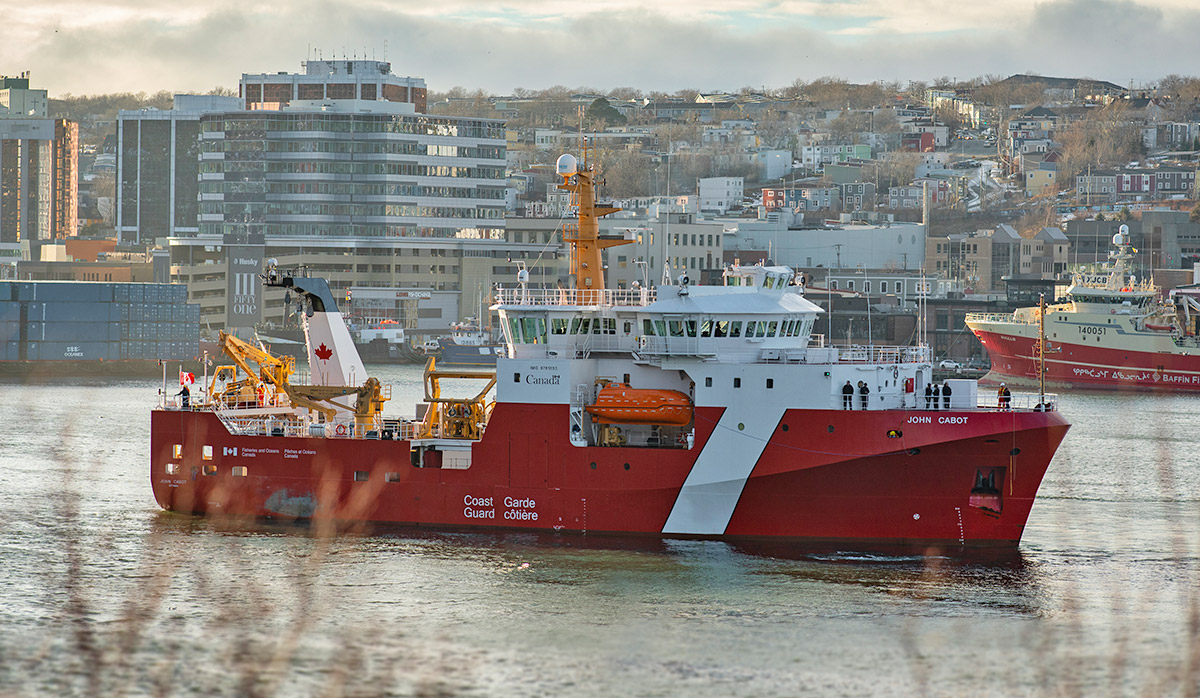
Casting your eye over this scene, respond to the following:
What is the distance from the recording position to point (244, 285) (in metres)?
116

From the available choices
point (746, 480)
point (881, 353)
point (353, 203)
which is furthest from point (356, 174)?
point (881, 353)

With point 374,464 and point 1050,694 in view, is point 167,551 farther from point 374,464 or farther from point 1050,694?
point 1050,694

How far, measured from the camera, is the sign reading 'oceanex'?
372 ft

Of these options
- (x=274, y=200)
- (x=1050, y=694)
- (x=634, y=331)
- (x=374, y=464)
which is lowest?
(x=1050, y=694)

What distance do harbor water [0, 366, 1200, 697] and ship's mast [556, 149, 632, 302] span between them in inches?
221

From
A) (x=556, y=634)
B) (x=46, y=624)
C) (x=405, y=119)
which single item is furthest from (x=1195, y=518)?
(x=405, y=119)

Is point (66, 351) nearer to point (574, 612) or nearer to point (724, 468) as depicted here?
point (724, 468)

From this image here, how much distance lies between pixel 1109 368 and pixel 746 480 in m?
55.0

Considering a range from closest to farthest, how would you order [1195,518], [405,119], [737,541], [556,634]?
[556,634] → [737,541] → [1195,518] → [405,119]

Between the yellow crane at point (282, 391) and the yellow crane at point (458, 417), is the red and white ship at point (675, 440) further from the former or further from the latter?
the yellow crane at point (282, 391)

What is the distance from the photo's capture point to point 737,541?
1251 inches

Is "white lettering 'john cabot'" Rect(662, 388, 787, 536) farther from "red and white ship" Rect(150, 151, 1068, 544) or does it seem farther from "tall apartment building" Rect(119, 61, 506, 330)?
"tall apartment building" Rect(119, 61, 506, 330)

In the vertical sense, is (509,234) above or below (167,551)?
above

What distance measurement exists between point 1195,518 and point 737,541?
12.6m
